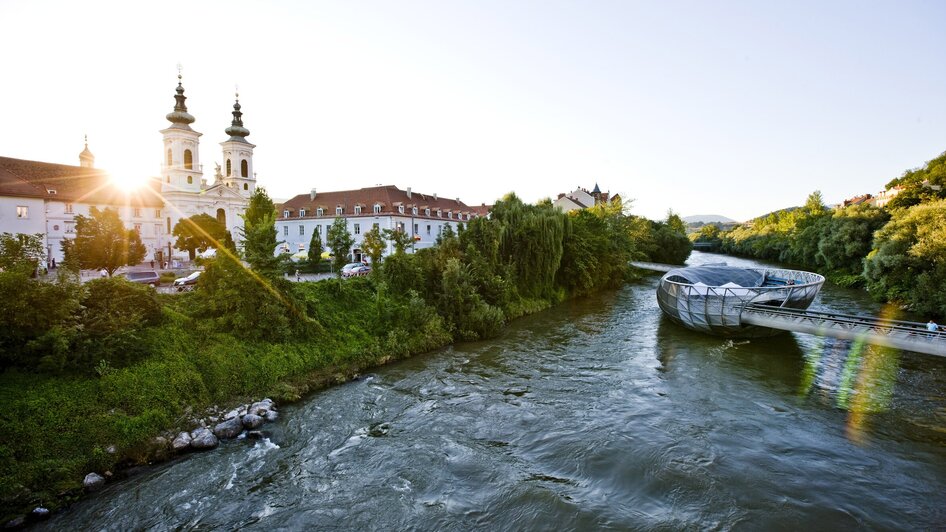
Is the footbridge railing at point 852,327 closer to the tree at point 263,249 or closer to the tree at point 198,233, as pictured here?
the tree at point 263,249

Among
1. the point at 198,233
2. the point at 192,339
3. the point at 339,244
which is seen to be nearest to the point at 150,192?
the point at 198,233

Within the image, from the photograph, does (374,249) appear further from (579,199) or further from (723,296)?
(579,199)

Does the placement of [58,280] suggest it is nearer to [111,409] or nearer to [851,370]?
[111,409]

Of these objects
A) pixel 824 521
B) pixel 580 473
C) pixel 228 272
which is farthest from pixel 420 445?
pixel 228 272

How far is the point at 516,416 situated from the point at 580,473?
11.0 feet

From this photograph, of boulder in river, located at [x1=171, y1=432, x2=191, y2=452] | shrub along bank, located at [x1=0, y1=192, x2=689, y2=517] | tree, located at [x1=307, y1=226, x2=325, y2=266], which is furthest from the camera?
tree, located at [x1=307, y1=226, x2=325, y2=266]

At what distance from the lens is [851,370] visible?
17.7 meters

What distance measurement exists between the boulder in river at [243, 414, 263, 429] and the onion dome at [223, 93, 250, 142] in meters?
55.2

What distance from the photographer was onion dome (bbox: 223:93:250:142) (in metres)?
57.7

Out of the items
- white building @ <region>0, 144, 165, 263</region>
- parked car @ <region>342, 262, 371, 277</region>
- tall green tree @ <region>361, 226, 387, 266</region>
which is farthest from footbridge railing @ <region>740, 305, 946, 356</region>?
white building @ <region>0, 144, 165, 263</region>

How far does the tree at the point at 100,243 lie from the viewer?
2262 centimetres

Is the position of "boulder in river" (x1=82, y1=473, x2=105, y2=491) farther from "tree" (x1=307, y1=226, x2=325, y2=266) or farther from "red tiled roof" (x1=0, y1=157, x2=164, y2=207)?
"red tiled roof" (x1=0, y1=157, x2=164, y2=207)

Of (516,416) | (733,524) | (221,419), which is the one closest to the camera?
(733,524)

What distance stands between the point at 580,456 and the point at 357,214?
1827 inches
